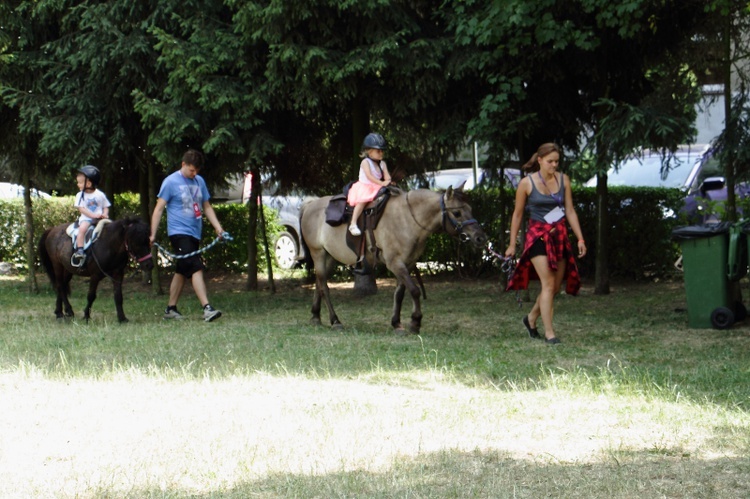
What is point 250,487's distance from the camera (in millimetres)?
5652

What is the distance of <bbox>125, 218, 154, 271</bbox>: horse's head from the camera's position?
12.6 metres

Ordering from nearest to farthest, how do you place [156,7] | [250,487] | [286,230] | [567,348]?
[250,487]
[567,348]
[156,7]
[286,230]

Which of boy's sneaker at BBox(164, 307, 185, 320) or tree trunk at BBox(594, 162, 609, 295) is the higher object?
tree trunk at BBox(594, 162, 609, 295)

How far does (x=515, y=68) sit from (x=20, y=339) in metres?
7.07

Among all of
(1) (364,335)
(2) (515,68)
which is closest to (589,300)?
(2) (515,68)

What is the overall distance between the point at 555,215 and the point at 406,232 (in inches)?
75.0

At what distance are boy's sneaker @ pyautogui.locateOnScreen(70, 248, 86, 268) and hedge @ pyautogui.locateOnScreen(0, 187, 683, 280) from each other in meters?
6.49

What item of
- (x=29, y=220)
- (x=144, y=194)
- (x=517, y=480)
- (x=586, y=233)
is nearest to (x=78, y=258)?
(x=29, y=220)

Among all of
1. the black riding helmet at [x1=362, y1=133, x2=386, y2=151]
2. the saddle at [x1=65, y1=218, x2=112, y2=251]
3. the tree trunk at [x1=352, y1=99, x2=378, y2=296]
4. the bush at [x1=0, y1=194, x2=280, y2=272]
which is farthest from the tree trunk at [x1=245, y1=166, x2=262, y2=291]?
the black riding helmet at [x1=362, y1=133, x2=386, y2=151]

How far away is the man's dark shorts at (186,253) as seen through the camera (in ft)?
42.4

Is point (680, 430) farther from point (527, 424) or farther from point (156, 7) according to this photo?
point (156, 7)

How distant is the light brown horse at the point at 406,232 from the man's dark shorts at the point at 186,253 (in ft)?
4.94

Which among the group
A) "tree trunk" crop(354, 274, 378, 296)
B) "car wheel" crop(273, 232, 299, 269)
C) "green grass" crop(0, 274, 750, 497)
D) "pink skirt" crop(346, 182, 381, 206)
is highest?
"pink skirt" crop(346, 182, 381, 206)

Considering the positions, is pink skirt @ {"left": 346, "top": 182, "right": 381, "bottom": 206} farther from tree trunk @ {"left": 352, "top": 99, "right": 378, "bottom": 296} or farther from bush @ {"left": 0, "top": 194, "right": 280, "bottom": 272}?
bush @ {"left": 0, "top": 194, "right": 280, "bottom": 272}
